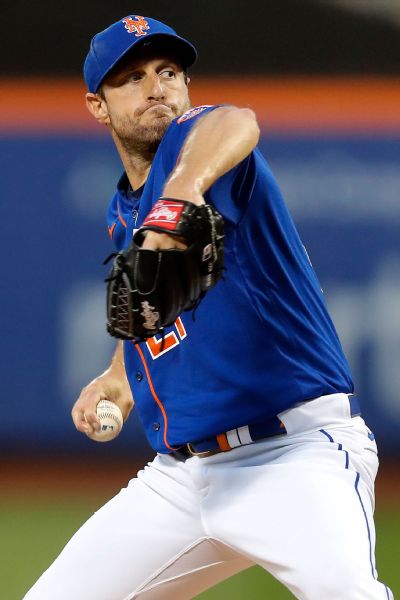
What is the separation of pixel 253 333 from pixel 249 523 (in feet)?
1.25

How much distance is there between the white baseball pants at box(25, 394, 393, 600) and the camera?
1.80 meters

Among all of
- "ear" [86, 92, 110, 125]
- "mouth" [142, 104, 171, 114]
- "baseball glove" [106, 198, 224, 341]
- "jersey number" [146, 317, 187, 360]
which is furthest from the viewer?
"ear" [86, 92, 110, 125]

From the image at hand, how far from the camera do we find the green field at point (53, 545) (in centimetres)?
342

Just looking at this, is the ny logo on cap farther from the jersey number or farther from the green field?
the green field

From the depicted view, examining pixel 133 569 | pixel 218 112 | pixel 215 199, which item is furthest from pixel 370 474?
pixel 218 112

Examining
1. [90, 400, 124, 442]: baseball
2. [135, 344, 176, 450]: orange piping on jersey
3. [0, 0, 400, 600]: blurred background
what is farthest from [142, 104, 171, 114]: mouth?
[0, 0, 400, 600]: blurred background

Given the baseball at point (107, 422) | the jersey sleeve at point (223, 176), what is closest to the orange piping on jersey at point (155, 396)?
the baseball at point (107, 422)

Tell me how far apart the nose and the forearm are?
77 cm

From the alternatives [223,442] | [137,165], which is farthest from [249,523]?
[137,165]

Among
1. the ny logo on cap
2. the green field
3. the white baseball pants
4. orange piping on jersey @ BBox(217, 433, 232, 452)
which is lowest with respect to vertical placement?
the green field

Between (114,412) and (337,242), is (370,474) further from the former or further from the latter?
(337,242)

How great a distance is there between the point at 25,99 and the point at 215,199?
264 cm

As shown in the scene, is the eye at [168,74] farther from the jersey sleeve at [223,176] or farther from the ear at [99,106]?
the jersey sleeve at [223,176]

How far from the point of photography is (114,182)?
13.7 ft
